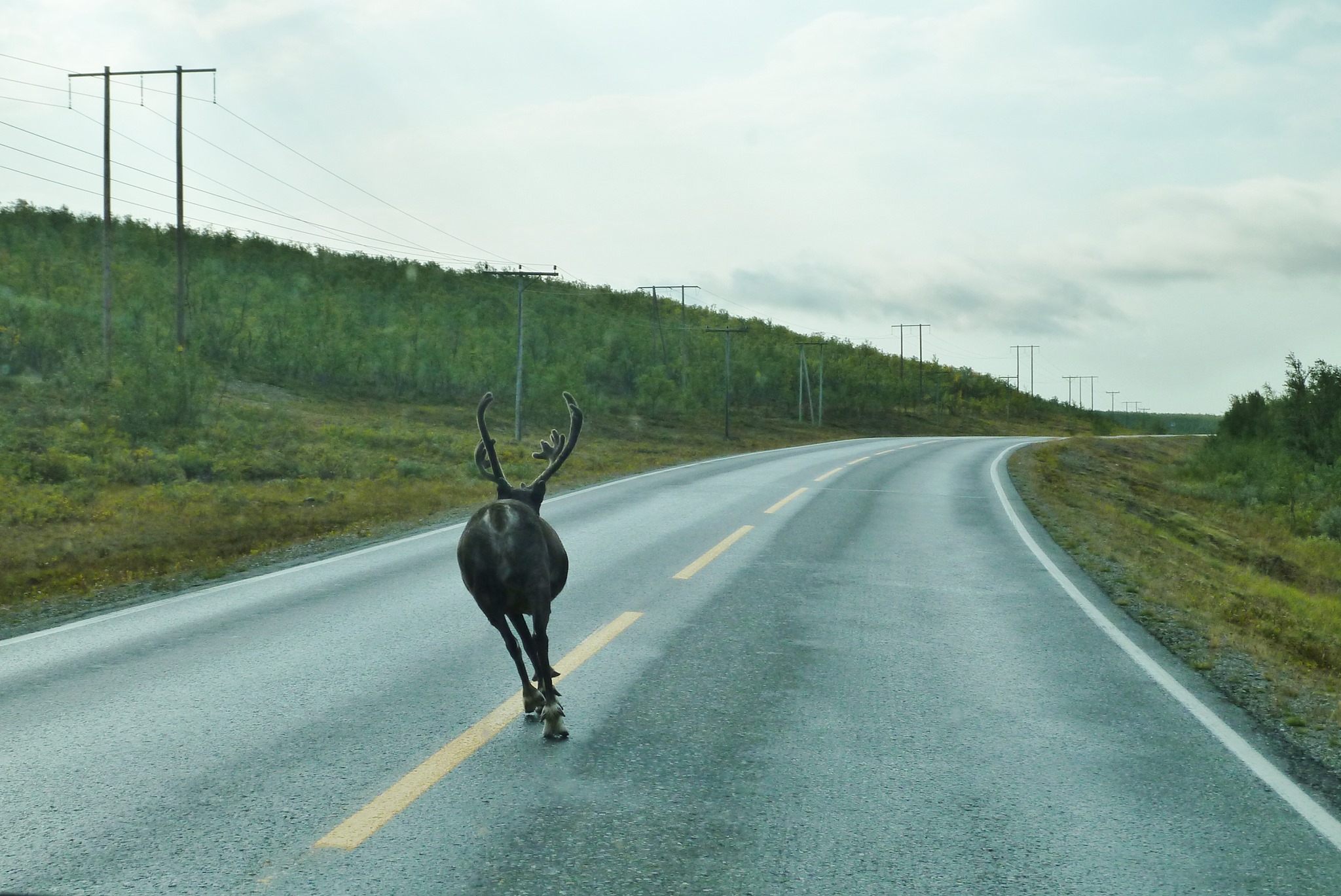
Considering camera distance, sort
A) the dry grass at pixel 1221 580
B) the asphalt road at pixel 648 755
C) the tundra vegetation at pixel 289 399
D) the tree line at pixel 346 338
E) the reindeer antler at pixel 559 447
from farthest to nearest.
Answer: the tree line at pixel 346 338 → the tundra vegetation at pixel 289 399 → the dry grass at pixel 1221 580 → the reindeer antler at pixel 559 447 → the asphalt road at pixel 648 755

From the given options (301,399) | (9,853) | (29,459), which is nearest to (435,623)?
(9,853)

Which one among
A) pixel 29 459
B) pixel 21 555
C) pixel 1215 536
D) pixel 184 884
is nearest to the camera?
pixel 184 884

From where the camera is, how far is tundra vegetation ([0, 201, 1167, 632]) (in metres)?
14.3

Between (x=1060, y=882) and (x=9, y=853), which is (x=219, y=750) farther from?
(x=1060, y=882)

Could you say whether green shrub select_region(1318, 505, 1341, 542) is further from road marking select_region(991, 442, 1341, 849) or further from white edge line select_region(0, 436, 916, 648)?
white edge line select_region(0, 436, 916, 648)

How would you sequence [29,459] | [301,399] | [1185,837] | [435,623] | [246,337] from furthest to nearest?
[246,337] < [301,399] < [29,459] < [435,623] < [1185,837]

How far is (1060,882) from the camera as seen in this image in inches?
137

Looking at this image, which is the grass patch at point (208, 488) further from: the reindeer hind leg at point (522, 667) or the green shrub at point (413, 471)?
the reindeer hind leg at point (522, 667)

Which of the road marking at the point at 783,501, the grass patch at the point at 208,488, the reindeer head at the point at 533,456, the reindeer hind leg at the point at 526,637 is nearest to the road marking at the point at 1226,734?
the reindeer hind leg at the point at 526,637

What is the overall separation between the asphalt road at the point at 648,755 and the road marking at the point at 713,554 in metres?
0.75

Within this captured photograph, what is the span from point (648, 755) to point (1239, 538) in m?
25.2

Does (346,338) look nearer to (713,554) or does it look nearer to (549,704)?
(713,554)

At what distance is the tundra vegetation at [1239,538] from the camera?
22.4 ft

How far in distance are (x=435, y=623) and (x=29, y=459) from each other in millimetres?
14636
